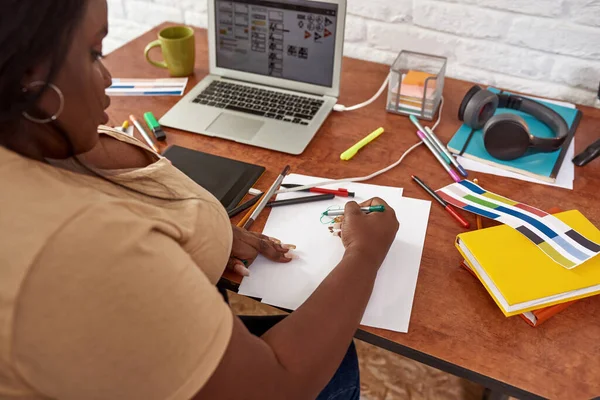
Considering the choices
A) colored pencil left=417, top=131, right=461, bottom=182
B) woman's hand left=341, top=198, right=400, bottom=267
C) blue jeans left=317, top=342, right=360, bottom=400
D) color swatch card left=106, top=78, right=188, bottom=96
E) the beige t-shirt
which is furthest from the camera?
color swatch card left=106, top=78, right=188, bottom=96

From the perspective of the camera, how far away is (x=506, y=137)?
99 cm

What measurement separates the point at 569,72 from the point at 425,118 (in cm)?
38

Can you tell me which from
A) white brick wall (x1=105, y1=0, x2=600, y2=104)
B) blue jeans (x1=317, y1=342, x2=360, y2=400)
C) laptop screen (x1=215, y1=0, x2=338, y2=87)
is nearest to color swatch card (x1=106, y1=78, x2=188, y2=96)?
laptop screen (x1=215, y1=0, x2=338, y2=87)

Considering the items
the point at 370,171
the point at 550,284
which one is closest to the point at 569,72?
the point at 370,171

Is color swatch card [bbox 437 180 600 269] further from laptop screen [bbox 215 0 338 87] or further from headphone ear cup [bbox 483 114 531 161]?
laptop screen [bbox 215 0 338 87]

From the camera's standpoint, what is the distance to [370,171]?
3.30 ft

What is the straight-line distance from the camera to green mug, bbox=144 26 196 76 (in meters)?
1.25

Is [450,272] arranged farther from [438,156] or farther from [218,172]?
[218,172]

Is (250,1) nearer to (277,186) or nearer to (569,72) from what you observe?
(277,186)

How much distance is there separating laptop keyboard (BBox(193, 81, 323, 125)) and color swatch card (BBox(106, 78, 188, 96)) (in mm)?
82

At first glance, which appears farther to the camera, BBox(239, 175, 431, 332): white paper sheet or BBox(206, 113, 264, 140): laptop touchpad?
BBox(206, 113, 264, 140): laptop touchpad

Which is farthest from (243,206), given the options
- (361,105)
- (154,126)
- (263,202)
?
(361,105)

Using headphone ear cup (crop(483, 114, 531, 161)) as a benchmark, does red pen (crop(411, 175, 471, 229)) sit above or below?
below

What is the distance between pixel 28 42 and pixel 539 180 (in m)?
0.86
